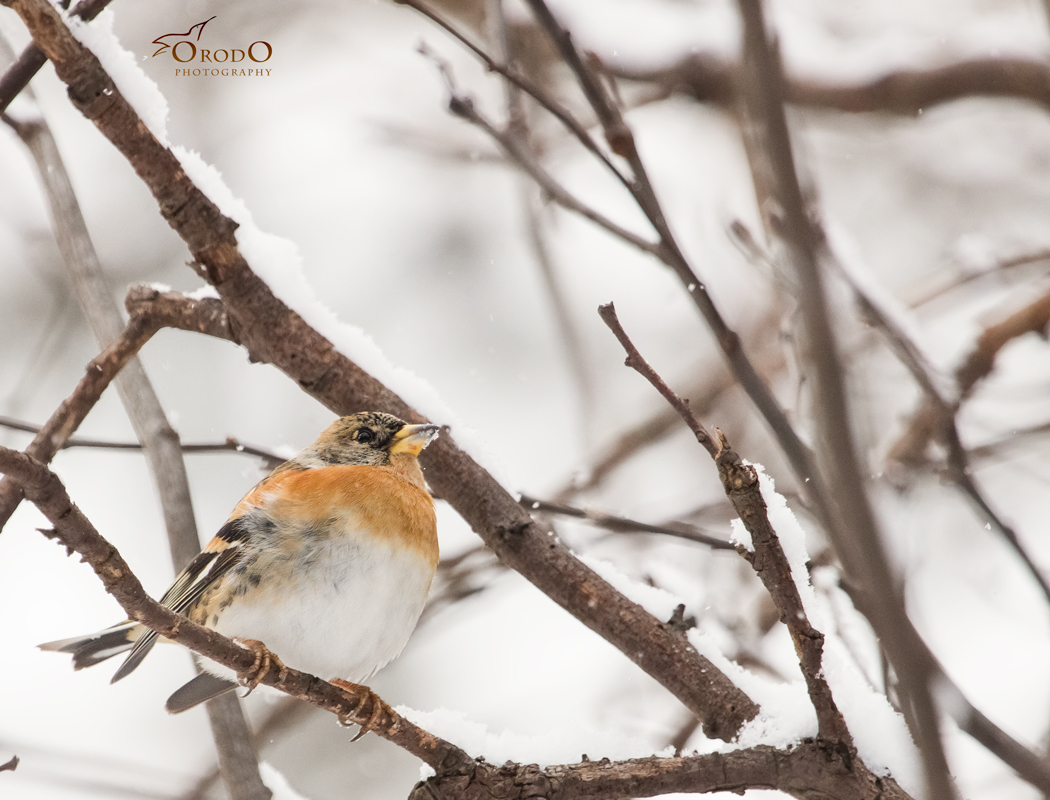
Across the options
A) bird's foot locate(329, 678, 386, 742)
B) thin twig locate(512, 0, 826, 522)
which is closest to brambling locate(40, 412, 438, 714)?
bird's foot locate(329, 678, 386, 742)

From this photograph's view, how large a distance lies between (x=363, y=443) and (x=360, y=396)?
50cm

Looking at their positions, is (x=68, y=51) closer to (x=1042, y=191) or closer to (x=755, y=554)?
(x=755, y=554)

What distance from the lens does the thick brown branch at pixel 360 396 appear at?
7.49 ft

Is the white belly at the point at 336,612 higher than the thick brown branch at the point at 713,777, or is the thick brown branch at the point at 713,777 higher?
the white belly at the point at 336,612

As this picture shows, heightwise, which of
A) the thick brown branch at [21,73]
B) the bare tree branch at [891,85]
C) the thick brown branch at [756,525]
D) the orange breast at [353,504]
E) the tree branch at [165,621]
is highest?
the bare tree branch at [891,85]

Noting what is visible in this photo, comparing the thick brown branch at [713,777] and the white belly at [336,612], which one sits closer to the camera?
the thick brown branch at [713,777]

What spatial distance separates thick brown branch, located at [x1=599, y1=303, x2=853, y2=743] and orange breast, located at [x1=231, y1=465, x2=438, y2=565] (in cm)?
139

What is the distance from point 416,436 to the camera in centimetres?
277

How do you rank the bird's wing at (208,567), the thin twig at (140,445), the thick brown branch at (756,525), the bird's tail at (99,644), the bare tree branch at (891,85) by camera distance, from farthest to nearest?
the bare tree branch at (891,85) < the bird's tail at (99,644) < the bird's wing at (208,567) < the thin twig at (140,445) < the thick brown branch at (756,525)

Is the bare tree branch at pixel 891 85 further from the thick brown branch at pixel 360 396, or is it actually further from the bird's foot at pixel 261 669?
the bird's foot at pixel 261 669

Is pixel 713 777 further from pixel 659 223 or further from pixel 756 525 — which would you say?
pixel 659 223

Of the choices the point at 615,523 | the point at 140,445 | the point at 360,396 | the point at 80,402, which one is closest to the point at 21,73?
the point at 80,402

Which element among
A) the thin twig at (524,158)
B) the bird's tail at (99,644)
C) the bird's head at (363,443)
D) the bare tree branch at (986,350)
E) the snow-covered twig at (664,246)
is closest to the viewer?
the snow-covered twig at (664,246)

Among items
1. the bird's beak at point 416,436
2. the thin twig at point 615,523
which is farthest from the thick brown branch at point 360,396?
the thin twig at point 615,523
